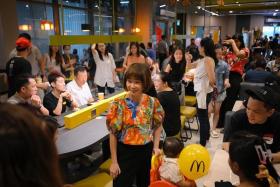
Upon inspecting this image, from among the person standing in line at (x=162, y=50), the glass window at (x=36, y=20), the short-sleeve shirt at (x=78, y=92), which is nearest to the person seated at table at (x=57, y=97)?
the short-sleeve shirt at (x=78, y=92)

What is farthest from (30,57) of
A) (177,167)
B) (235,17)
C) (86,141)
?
(235,17)

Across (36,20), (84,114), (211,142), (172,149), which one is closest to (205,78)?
(211,142)

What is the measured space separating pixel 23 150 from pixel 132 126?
1267 mm

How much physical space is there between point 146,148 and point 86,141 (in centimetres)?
76

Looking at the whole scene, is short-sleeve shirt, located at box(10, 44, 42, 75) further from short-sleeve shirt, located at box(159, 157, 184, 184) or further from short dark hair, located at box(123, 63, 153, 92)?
short-sleeve shirt, located at box(159, 157, 184, 184)

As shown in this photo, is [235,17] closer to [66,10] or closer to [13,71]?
[66,10]

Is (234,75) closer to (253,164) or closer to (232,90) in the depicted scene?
→ (232,90)

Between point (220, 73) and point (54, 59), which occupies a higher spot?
point (54, 59)

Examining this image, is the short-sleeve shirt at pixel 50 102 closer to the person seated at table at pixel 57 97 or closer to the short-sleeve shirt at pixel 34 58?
the person seated at table at pixel 57 97

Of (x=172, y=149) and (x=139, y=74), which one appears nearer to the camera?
(x=139, y=74)

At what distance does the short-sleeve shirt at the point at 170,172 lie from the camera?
2115mm

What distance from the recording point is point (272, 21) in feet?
65.8

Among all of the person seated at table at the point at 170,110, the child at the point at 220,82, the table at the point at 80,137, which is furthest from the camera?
the child at the point at 220,82

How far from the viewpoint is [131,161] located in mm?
1863
